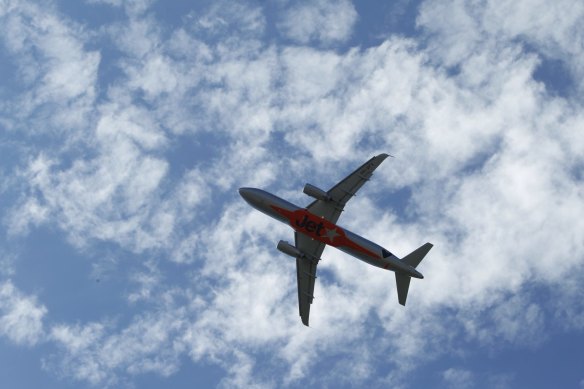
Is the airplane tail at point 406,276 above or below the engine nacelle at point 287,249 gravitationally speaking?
below

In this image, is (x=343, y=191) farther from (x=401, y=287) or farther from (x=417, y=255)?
(x=401, y=287)

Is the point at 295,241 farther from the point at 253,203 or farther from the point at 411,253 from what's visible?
the point at 411,253

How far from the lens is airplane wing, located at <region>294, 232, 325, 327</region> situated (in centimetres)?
10469

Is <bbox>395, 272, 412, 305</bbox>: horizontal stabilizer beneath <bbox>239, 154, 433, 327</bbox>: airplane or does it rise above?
beneath

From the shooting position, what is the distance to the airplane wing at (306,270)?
104688 mm

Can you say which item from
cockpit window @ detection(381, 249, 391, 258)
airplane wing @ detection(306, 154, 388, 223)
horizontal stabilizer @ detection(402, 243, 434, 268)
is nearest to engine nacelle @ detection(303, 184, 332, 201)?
airplane wing @ detection(306, 154, 388, 223)

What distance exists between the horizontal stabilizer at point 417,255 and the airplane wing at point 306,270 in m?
13.0

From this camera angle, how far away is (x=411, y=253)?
3880 inches

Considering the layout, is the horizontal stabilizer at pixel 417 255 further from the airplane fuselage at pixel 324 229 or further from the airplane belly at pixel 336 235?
the airplane belly at pixel 336 235

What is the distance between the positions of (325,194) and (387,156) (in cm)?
970

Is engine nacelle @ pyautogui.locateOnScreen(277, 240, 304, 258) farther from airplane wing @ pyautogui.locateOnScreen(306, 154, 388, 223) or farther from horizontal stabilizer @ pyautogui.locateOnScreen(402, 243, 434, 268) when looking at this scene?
horizontal stabilizer @ pyautogui.locateOnScreen(402, 243, 434, 268)

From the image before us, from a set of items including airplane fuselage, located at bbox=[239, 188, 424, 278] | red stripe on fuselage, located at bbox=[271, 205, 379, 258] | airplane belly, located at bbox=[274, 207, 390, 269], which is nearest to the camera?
airplane fuselage, located at bbox=[239, 188, 424, 278]

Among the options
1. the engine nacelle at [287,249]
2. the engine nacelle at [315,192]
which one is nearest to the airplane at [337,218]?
the engine nacelle at [315,192]

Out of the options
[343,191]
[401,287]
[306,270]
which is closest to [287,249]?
[306,270]
